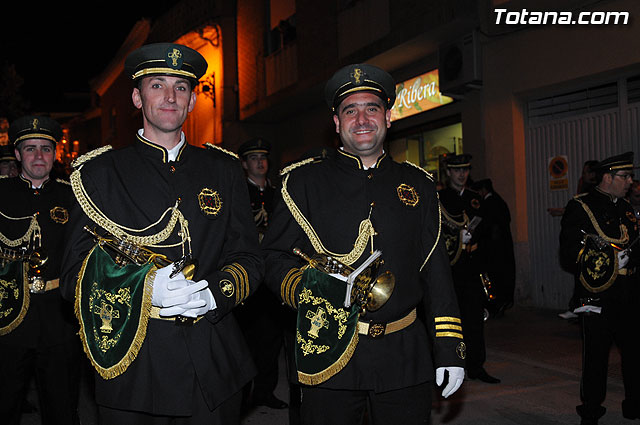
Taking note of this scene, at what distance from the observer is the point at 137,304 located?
2697 mm

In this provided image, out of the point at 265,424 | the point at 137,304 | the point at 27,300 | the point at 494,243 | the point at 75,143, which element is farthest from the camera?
the point at 75,143

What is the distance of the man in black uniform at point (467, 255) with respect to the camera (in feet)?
23.2

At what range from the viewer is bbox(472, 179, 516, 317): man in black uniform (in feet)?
33.4

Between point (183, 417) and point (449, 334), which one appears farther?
point (449, 334)

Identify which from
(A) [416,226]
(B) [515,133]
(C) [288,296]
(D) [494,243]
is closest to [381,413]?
(C) [288,296]

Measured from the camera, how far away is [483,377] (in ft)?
23.0

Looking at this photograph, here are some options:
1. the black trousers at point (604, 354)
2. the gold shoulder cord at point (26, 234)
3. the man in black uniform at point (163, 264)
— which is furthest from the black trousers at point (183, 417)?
the black trousers at point (604, 354)

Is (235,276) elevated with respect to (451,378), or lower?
elevated

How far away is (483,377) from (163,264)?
16.5ft

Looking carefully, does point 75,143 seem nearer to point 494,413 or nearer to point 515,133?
point 515,133

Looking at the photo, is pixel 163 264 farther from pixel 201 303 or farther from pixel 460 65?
pixel 460 65

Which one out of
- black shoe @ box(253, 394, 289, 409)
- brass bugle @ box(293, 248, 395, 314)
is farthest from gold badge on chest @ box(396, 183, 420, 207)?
black shoe @ box(253, 394, 289, 409)

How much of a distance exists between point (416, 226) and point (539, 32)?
8.83 meters

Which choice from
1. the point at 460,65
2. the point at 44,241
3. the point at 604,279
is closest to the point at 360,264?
the point at 44,241
